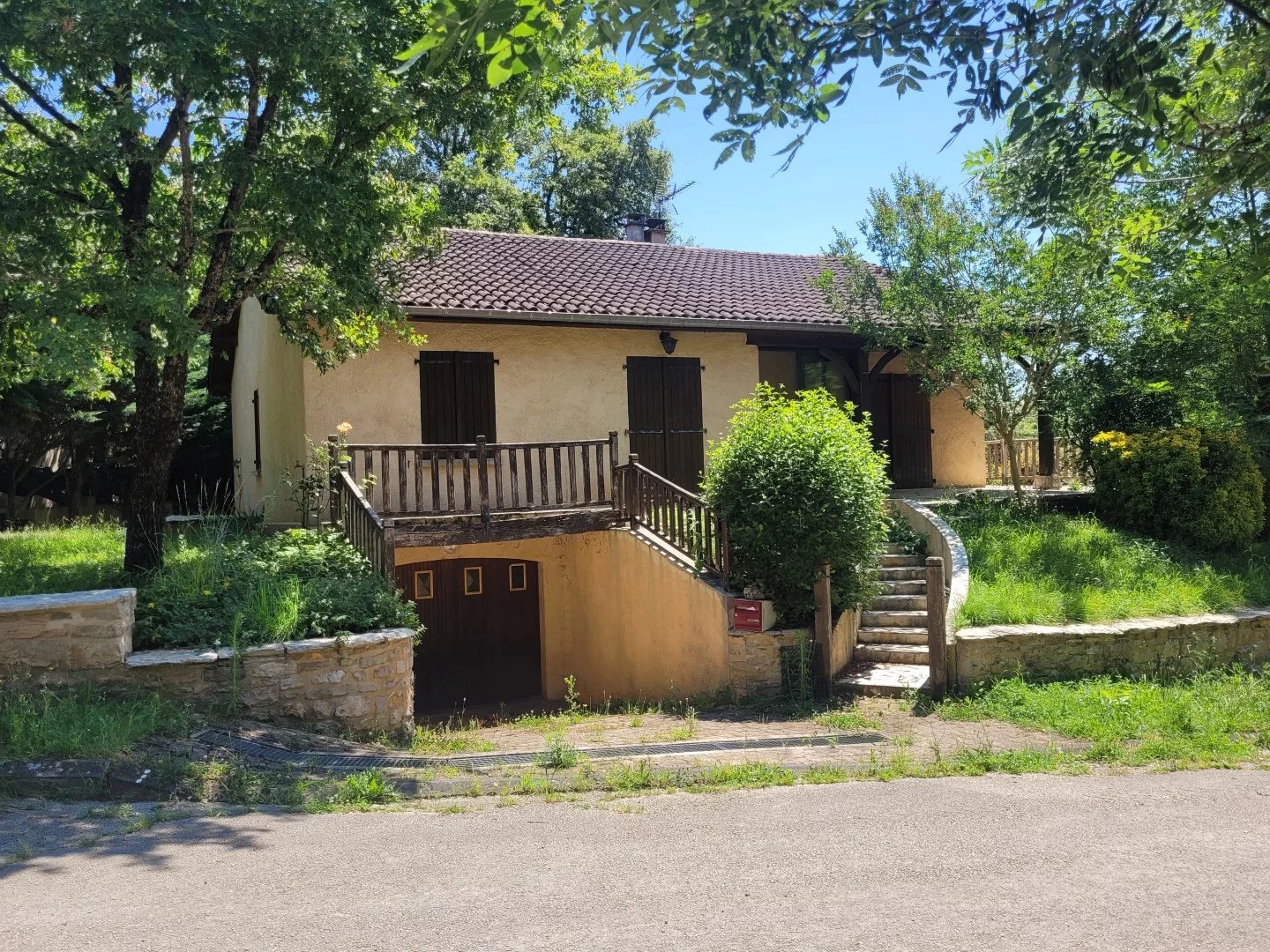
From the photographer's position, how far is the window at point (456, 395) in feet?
40.9

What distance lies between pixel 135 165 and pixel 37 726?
5.33m

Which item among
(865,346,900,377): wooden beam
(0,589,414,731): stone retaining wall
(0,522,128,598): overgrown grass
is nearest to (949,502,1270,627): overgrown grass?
(865,346,900,377): wooden beam

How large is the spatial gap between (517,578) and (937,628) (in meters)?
6.97

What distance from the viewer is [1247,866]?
439 cm

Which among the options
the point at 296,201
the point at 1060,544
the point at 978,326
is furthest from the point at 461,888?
the point at 978,326

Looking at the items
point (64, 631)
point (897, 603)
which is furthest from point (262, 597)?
point (897, 603)

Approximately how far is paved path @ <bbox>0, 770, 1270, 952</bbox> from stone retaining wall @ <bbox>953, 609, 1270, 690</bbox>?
332 cm

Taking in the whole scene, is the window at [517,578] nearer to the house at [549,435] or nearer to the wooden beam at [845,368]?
the house at [549,435]

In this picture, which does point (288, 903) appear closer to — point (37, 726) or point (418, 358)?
point (37, 726)

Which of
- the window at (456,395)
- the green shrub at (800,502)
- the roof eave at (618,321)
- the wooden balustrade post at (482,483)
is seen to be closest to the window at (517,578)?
the window at (456,395)

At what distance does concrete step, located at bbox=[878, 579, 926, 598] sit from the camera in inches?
429

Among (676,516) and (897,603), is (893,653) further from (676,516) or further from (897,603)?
(676,516)

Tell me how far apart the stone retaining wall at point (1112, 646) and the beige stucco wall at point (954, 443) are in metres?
7.13

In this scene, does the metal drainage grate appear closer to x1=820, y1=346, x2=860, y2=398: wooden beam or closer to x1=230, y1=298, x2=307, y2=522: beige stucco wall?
x1=230, y1=298, x2=307, y2=522: beige stucco wall
